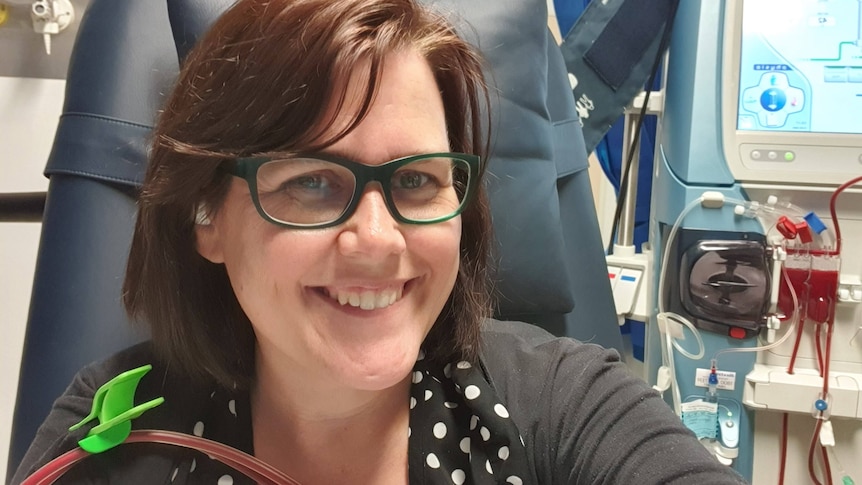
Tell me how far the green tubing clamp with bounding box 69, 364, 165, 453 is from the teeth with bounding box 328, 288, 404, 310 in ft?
0.94

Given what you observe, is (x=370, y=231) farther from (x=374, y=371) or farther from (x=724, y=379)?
(x=724, y=379)

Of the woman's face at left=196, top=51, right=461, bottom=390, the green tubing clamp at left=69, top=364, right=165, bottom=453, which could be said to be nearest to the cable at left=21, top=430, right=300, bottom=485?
the green tubing clamp at left=69, top=364, right=165, bottom=453

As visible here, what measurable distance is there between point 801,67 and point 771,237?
288 mm

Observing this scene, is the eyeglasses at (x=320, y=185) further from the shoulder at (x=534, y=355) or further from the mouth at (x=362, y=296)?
the shoulder at (x=534, y=355)

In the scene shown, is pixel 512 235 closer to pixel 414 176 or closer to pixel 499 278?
pixel 499 278

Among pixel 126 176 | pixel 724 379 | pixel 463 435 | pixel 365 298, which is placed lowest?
pixel 724 379

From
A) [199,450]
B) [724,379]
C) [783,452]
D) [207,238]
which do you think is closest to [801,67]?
[724,379]

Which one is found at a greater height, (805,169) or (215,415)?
(805,169)

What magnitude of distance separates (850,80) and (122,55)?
120cm

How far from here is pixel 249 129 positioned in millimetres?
640

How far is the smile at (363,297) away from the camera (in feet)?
2.19

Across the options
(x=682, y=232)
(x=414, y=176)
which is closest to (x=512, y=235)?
(x=682, y=232)

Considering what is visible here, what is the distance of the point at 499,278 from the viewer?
3.53ft

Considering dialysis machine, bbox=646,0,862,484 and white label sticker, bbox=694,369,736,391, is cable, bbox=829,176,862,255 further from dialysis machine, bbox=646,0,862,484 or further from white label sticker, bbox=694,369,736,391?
white label sticker, bbox=694,369,736,391
